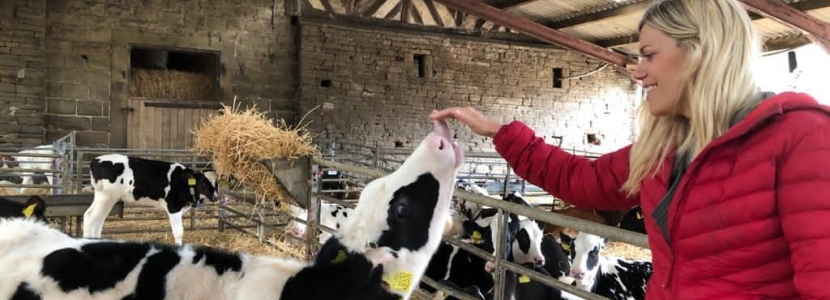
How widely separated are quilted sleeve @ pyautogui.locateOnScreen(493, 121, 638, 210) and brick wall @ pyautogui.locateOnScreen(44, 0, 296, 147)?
11.4 m

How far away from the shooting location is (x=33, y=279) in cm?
214

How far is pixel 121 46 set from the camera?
11711mm

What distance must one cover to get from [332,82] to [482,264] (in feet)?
30.9

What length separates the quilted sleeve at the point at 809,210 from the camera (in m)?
1.04

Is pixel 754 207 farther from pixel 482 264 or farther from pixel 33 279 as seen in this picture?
pixel 482 264

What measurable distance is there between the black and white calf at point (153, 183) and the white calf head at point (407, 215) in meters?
5.57

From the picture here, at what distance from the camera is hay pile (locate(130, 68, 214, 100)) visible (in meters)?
12.3

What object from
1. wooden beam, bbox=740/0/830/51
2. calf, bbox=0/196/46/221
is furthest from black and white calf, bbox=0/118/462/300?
wooden beam, bbox=740/0/830/51

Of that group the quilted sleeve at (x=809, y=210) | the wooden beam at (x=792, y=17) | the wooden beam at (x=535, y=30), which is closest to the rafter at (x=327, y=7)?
the wooden beam at (x=535, y=30)

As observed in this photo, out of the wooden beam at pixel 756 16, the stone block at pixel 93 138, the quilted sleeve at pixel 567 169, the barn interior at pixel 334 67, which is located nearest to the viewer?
the quilted sleeve at pixel 567 169

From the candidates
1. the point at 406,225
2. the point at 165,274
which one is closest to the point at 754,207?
the point at 406,225

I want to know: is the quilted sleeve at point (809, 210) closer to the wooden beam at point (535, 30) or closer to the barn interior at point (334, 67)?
the barn interior at point (334, 67)

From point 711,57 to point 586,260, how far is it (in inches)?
139

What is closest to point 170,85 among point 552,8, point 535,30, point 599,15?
point 535,30
